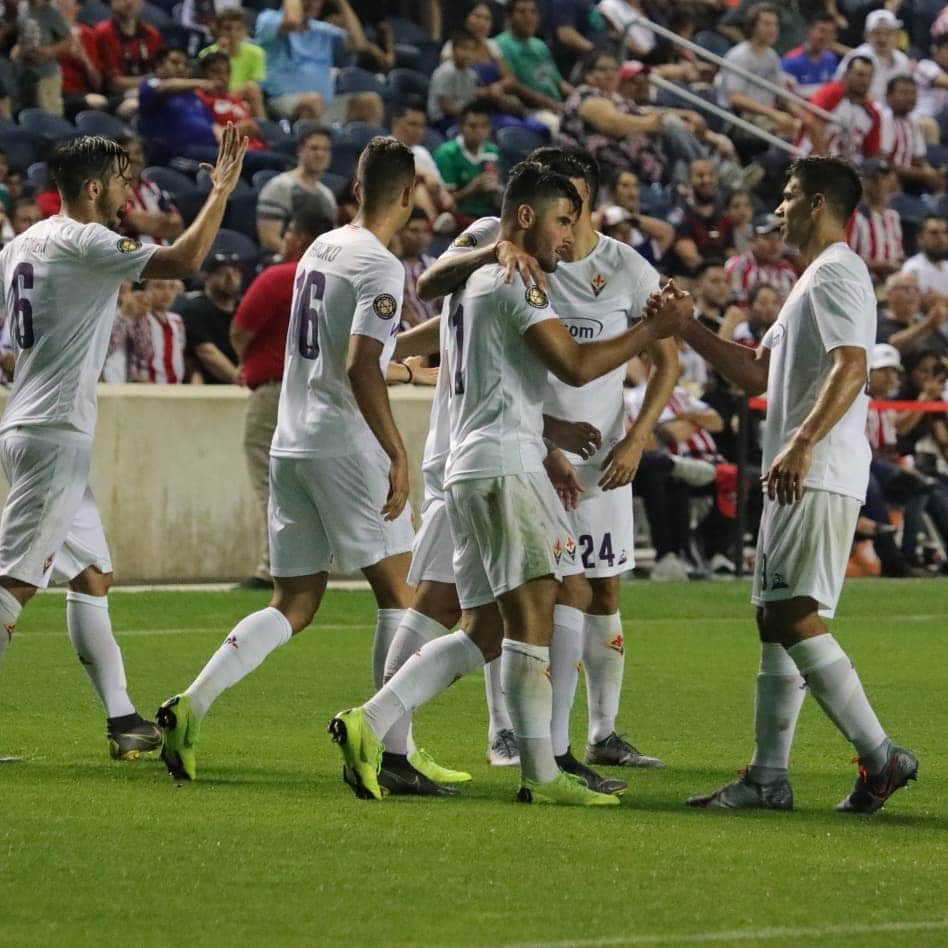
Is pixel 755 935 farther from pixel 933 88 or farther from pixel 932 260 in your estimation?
pixel 933 88

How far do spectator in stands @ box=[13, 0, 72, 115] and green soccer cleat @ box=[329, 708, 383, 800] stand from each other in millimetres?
12534

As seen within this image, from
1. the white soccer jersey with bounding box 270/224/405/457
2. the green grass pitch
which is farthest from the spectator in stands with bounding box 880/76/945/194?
the white soccer jersey with bounding box 270/224/405/457

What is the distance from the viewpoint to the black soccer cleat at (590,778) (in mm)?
7250

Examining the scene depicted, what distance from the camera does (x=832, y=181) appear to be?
692 centimetres

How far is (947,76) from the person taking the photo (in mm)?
26312

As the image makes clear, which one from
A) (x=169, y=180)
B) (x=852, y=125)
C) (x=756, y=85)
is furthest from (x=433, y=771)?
(x=756, y=85)

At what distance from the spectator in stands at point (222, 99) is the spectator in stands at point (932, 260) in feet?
21.6

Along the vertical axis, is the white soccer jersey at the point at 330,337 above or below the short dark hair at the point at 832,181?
below

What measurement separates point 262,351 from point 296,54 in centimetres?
764

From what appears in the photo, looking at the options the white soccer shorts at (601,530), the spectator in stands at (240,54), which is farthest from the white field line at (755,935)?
the spectator in stands at (240,54)

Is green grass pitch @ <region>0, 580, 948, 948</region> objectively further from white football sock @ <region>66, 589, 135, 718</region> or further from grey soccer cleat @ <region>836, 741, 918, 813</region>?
white football sock @ <region>66, 589, 135, 718</region>

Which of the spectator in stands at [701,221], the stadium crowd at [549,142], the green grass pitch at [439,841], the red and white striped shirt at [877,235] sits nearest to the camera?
the green grass pitch at [439,841]

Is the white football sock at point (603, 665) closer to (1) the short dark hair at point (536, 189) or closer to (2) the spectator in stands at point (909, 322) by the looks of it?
(1) the short dark hair at point (536, 189)

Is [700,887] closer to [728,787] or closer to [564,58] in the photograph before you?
[728,787]
